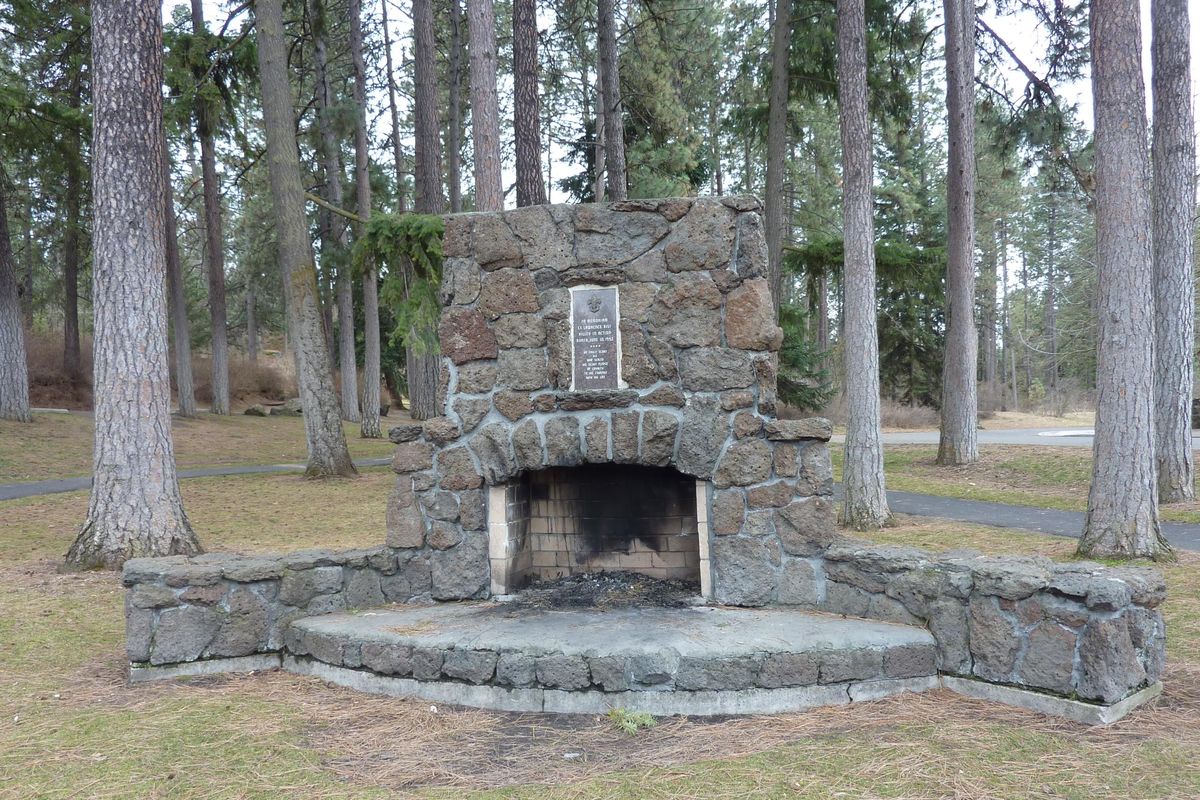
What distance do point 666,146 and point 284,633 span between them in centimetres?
1463

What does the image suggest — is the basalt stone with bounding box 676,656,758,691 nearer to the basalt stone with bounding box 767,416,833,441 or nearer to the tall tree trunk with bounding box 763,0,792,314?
the basalt stone with bounding box 767,416,833,441

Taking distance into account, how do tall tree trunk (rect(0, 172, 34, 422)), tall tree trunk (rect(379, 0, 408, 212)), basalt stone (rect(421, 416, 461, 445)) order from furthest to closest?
tall tree trunk (rect(379, 0, 408, 212)) < tall tree trunk (rect(0, 172, 34, 422)) < basalt stone (rect(421, 416, 461, 445))

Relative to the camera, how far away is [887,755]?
3.43 meters

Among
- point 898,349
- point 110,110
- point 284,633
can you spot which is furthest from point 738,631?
point 898,349

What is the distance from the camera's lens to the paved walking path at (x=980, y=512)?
778 cm

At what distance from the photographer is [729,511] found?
5.07 m

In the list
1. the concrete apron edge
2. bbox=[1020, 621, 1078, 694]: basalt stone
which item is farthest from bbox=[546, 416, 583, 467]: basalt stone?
bbox=[1020, 621, 1078, 694]: basalt stone

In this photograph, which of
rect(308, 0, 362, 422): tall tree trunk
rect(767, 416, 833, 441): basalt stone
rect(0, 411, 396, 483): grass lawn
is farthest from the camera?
rect(308, 0, 362, 422): tall tree trunk

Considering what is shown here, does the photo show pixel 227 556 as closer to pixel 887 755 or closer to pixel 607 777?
pixel 607 777

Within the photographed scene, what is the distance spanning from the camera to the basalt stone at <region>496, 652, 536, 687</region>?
4.16 m

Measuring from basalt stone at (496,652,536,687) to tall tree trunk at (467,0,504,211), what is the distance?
21.5ft

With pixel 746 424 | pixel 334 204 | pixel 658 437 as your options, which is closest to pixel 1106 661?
pixel 746 424

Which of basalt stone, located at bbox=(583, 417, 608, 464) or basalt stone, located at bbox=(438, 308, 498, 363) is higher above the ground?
basalt stone, located at bbox=(438, 308, 498, 363)

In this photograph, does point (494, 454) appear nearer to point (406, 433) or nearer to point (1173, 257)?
point (406, 433)
